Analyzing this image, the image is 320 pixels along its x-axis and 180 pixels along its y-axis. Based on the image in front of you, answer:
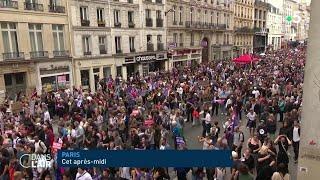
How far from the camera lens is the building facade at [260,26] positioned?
7900 centimetres

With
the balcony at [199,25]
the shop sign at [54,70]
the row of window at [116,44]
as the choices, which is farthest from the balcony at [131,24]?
the balcony at [199,25]

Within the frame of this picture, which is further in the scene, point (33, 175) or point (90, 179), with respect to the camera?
point (33, 175)

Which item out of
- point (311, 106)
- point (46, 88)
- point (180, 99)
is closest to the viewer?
point (311, 106)

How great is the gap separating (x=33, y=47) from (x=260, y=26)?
207ft

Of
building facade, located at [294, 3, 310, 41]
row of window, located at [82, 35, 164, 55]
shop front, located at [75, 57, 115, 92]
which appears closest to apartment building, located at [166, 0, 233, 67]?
row of window, located at [82, 35, 164, 55]

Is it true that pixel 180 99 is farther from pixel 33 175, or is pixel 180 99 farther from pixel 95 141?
pixel 33 175

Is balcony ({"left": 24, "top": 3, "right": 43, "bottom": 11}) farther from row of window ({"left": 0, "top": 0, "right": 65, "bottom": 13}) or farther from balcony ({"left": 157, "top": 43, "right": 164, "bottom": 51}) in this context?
balcony ({"left": 157, "top": 43, "right": 164, "bottom": 51})

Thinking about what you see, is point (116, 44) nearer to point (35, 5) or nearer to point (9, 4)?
point (35, 5)

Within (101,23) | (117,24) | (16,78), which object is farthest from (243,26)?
(16,78)

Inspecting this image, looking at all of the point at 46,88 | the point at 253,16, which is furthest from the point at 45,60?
the point at 253,16

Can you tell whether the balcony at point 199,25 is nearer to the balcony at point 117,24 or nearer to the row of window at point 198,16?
the row of window at point 198,16

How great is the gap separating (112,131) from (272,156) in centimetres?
578

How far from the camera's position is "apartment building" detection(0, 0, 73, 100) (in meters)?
26.9

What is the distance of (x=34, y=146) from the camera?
12.7m
